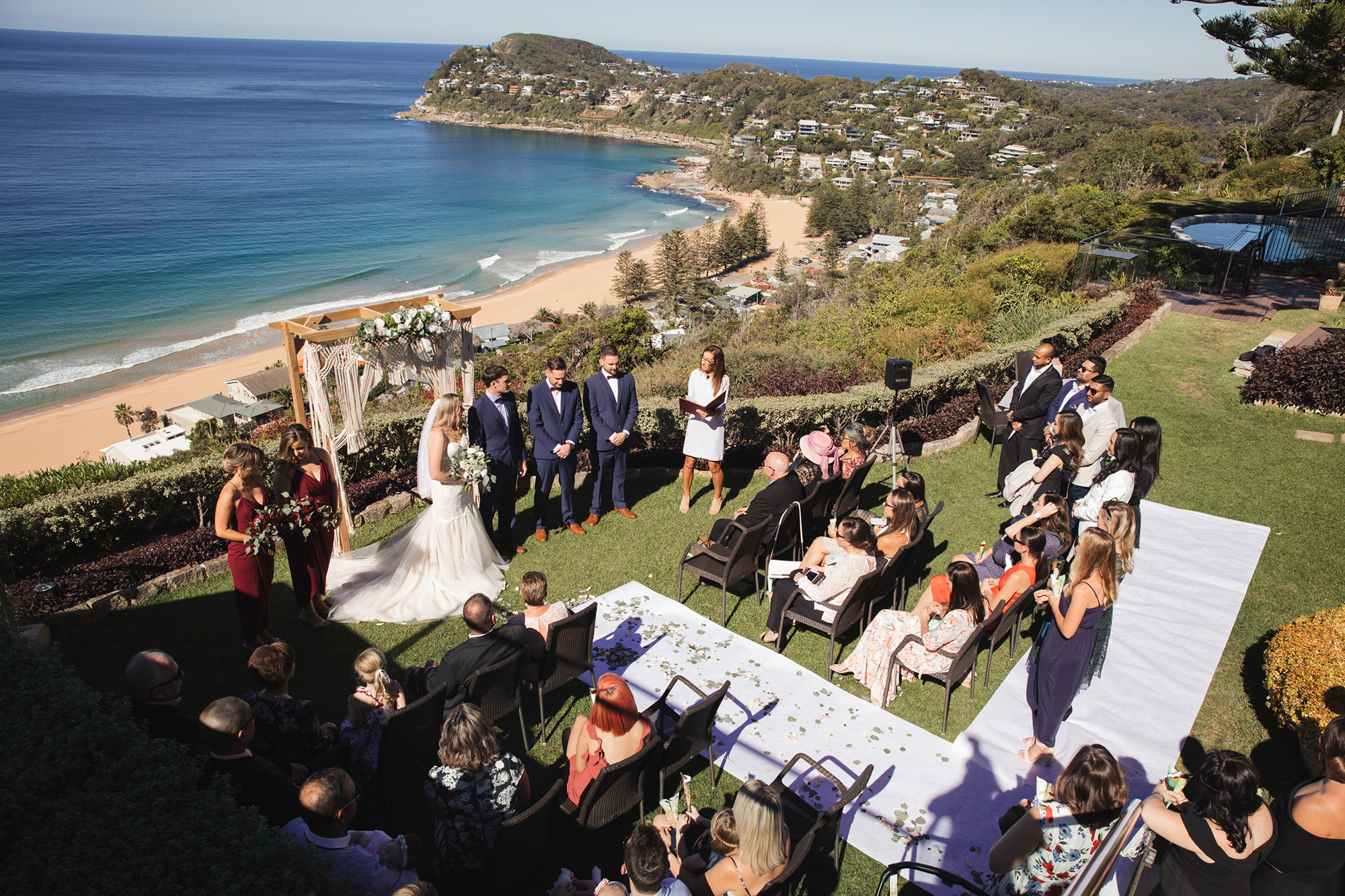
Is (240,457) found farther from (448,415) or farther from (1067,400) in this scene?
(1067,400)

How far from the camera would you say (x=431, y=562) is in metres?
6.67

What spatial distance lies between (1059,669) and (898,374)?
14.5 feet

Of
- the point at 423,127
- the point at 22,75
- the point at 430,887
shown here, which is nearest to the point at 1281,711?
the point at 430,887

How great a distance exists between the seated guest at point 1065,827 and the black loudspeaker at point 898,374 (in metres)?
5.44

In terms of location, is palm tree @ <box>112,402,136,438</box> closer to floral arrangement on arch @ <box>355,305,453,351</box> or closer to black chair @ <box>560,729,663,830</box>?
floral arrangement on arch @ <box>355,305,453,351</box>

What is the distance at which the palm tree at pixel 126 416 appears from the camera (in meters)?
21.3

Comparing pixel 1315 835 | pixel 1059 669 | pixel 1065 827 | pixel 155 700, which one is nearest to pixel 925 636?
pixel 1059 669

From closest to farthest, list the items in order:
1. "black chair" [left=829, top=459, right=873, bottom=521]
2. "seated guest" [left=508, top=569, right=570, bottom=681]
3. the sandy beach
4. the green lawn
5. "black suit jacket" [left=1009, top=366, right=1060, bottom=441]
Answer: "seated guest" [left=508, top=569, right=570, bottom=681] < the green lawn < "black chair" [left=829, top=459, right=873, bottom=521] < "black suit jacket" [left=1009, top=366, right=1060, bottom=441] < the sandy beach

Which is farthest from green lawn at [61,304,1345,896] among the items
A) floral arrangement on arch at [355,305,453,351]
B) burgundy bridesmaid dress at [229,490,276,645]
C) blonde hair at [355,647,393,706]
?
floral arrangement on arch at [355,305,453,351]

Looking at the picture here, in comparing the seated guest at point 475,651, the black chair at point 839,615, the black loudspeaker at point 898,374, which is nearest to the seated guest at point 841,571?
the black chair at point 839,615

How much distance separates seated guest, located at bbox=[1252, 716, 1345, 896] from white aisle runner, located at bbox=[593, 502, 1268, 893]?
951 mm

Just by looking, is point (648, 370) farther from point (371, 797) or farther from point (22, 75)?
point (22, 75)

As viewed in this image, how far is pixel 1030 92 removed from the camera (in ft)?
495

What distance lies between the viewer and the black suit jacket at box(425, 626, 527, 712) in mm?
4516
